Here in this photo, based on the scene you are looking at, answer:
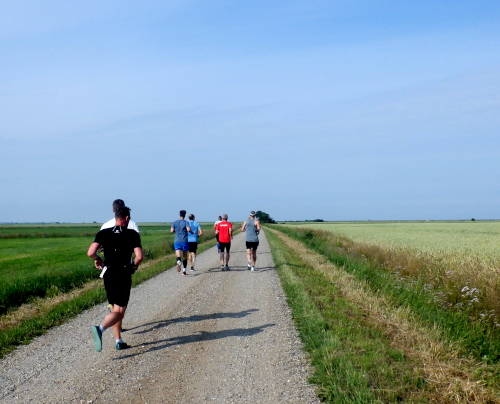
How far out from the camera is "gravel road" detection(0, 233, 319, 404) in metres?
4.70

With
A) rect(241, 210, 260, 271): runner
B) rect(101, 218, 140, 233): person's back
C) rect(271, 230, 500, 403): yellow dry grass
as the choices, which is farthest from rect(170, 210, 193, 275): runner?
rect(101, 218, 140, 233): person's back

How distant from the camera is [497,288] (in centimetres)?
808

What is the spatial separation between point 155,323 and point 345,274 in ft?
24.0

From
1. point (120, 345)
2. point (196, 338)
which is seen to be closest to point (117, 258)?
point (120, 345)

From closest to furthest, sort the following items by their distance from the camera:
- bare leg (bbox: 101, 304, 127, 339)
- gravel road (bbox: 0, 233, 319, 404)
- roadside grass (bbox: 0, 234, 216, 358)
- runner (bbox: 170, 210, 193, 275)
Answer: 1. gravel road (bbox: 0, 233, 319, 404)
2. bare leg (bbox: 101, 304, 127, 339)
3. roadside grass (bbox: 0, 234, 216, 358)
4. runner (bbox: 170, 210, 193, 275)

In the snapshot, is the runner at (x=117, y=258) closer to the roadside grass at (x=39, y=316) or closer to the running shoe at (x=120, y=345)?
the running shoe at (x=120, y=345)

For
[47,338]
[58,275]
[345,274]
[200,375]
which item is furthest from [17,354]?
[345,274]

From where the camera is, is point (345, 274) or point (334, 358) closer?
point (334, 358)

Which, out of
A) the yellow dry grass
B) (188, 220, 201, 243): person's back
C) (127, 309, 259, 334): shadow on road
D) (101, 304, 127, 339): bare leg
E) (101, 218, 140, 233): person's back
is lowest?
(127, 309, 259, 334): shadow on road

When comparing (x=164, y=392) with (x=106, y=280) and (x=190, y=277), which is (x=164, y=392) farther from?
(x=190, y=277)

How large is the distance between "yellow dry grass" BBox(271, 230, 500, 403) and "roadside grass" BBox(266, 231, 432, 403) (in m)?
0.15

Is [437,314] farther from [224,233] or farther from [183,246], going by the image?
[224,233]

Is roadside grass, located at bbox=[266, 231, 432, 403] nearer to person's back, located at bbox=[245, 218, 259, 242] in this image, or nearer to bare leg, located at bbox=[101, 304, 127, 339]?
bare leg, located at bbox=[101, 304, 127, 339]

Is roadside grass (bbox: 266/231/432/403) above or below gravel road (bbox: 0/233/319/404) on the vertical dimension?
above
